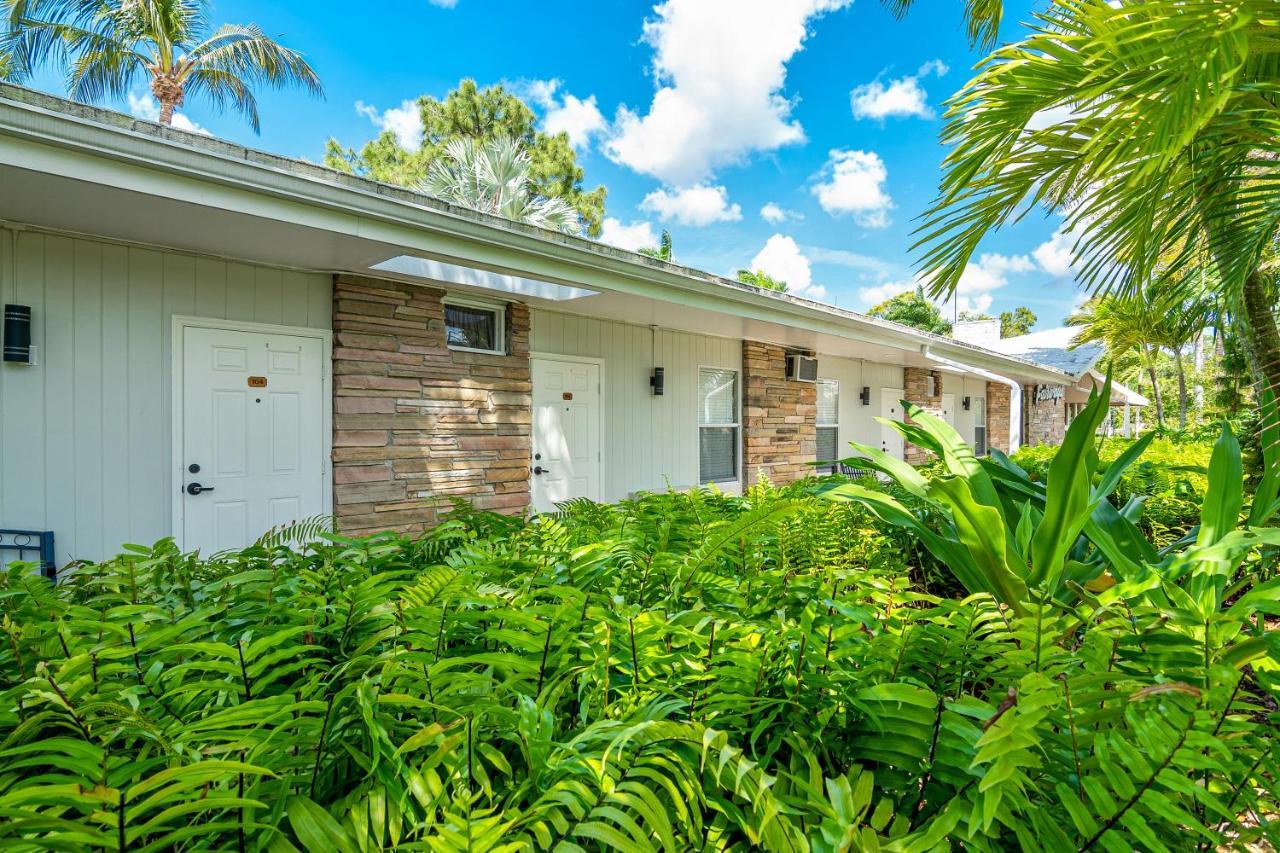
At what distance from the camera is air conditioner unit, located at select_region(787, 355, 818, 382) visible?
8070 millimetres

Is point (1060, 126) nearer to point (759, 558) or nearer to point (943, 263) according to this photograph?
point (943, 263)

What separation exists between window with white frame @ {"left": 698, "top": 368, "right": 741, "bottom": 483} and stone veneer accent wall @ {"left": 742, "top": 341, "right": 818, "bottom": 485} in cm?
14

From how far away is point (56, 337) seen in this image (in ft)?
11.6

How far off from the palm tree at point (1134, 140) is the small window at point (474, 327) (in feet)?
12.2

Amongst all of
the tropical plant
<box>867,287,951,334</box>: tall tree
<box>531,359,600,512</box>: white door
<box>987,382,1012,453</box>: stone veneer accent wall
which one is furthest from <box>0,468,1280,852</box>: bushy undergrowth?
<box>867,287,951,334</box>: tall tree

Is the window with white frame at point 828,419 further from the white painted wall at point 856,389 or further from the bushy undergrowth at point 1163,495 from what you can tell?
the bushy undergrowth at point 1163,495

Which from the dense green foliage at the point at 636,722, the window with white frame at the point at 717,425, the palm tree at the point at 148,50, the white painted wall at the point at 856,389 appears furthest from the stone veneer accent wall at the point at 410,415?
the palm tree at the point at 148,50

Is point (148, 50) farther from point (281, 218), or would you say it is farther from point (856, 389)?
point (856, 389)

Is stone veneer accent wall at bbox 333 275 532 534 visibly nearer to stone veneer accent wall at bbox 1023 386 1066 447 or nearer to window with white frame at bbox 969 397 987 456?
window with white frame at bbox 969 397 987 456

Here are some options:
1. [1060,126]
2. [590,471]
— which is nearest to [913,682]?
[1060,126]

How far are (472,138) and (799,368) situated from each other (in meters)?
14.0

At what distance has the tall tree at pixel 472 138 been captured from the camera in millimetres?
17469

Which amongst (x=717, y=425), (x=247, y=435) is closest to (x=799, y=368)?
(x=717, y=425)

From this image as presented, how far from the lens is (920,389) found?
10.4 m
